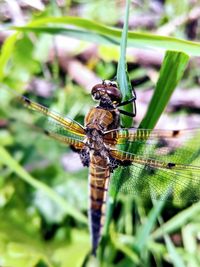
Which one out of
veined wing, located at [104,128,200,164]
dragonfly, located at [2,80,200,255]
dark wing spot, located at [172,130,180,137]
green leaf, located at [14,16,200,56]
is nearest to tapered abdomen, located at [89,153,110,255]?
dragonfly, located at [2,80,200,255]

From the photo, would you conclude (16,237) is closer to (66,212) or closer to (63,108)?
(66,212)

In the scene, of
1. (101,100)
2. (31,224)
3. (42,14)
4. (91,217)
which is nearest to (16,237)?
(31,224)

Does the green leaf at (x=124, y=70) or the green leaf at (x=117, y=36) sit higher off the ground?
the green leaf at (x=117, y=36)

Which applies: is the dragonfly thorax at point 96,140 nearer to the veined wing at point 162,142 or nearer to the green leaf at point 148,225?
the veined wing at point 162,142

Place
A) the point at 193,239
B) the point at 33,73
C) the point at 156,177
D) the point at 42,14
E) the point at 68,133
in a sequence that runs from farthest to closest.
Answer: the point at 33,73 < the point at 42,14 < the point at 193,239 < the point at 68,133 < the point at 156,177

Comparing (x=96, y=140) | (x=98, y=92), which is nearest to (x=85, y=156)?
(x=96, y=140)

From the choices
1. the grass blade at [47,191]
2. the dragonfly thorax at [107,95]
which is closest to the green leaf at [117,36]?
the dragonfly thorax at [107,95]

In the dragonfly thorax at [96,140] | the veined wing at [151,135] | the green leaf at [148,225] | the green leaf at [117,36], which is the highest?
the green leaf at [117,36]
